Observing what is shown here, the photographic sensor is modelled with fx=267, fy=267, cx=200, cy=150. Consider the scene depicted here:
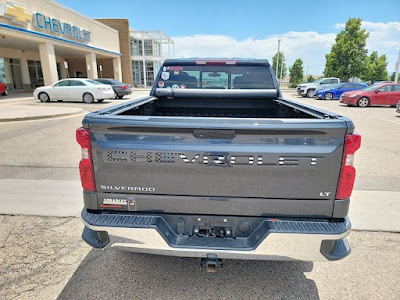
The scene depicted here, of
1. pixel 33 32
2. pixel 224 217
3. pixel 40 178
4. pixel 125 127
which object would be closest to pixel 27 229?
pixel 40 178

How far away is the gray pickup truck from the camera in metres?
1.92

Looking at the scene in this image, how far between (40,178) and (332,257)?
→ 16.4 ft

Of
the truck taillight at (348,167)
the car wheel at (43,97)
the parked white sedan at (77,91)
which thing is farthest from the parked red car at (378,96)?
the car wheel at (43,97)

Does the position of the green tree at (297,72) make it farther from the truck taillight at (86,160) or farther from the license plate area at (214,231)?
the truck taillight at (86,160)

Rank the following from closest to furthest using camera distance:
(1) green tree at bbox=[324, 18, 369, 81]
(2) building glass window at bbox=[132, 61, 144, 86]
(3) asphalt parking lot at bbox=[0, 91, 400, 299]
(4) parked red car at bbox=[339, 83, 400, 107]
Answer: (3) asphalt parking lot at bbox=[0, 91, 400, 299]
(4) parked red car at bbox=[339, 83, 400, 107]
(1) green tree at bbox=[324, 18, 369, 81]
(2) building glass window at bbox=[132, 61, 144, 86]

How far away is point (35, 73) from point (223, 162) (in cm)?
3348

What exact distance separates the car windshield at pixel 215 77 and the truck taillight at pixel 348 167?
2.54m

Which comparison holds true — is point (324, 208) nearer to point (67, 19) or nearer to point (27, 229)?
point (27, 229)

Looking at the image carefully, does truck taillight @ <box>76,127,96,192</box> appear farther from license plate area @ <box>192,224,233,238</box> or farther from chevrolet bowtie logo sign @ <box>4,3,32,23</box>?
chevrolet bowtie logo sign @ <box>4,3,32,23</box>

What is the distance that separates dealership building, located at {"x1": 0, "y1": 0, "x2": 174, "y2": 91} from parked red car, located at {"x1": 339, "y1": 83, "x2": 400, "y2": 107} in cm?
2205

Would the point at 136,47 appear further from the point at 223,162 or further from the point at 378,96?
the point at 223,162

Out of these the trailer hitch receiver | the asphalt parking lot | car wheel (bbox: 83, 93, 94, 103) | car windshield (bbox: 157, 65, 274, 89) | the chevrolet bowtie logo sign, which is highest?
the chevrolet bowtie logo sign

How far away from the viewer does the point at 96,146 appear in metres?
2.02

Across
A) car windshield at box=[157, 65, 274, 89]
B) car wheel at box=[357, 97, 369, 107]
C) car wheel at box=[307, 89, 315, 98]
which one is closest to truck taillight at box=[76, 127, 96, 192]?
car windshield at box=[157, 65, 274, 89]
